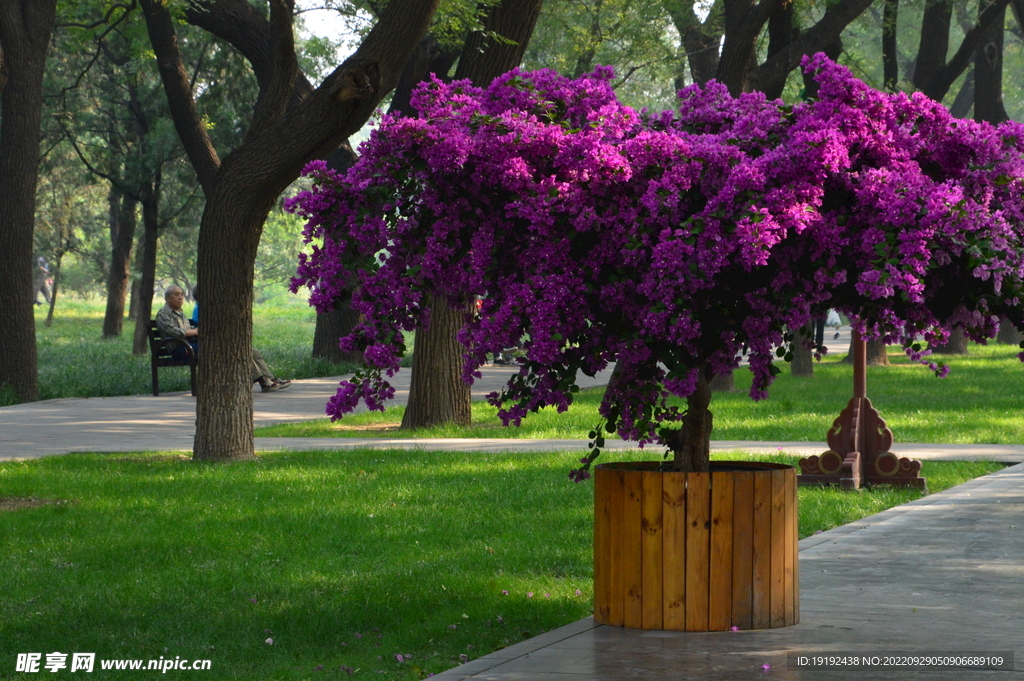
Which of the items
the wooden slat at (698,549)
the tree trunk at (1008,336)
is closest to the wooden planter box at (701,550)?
the wooden slat at (698,549)

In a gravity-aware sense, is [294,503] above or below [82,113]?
below

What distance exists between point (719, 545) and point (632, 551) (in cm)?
38

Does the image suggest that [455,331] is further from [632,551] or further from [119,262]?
[119,262]

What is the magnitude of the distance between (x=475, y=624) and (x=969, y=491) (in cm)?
561

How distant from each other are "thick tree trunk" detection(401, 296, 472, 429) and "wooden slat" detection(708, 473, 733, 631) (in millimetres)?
8850

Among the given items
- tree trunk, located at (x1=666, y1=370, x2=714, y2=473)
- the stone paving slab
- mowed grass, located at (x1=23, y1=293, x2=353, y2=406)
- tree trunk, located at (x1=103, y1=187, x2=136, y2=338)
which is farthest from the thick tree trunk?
tree trunk, located at (x1=103, y1=187, x2=136, y2=338)

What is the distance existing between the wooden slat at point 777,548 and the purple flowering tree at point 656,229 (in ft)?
1.38

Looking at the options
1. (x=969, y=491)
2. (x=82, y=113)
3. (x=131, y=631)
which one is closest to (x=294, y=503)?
(x=131, y=631)

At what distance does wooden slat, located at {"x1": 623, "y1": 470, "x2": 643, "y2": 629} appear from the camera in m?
5.74

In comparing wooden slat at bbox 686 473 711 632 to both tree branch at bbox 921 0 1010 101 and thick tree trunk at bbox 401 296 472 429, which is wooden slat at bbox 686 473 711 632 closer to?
thick tree trunk at bbox 401 296 472 429

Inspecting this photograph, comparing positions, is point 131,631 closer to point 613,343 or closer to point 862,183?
point 613,343

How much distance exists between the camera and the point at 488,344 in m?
5.35

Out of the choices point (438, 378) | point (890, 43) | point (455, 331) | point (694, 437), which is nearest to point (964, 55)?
point (890, 43)

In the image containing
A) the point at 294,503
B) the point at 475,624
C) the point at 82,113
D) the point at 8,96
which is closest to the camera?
the point at 475,624
